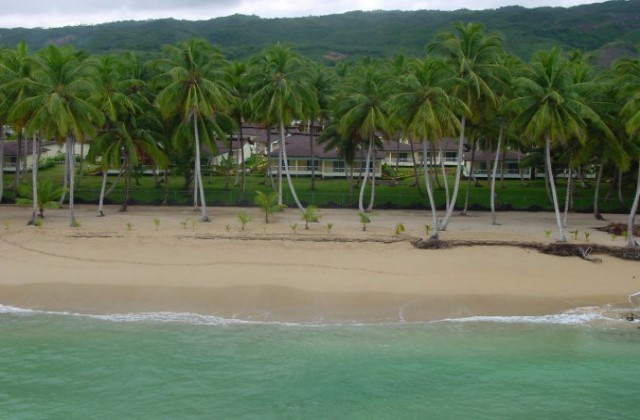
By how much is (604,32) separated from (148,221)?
15784cm

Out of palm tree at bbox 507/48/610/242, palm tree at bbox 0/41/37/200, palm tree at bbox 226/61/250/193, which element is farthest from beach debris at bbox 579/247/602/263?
palm tree at bbox 0/41/37/200

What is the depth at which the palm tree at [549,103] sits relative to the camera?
2897 cm

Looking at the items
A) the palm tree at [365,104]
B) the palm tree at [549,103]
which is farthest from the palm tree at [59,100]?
the palm tree at [549,103]

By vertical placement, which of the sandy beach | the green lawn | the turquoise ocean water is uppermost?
the green lawn

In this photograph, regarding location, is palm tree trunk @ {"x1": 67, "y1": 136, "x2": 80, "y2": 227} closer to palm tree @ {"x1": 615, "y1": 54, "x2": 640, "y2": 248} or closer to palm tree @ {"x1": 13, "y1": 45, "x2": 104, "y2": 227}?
palm tree @ {"x1": 13, "y1": 45, "x2": 104, "y2": 227}

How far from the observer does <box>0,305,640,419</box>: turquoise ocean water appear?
15891 millimetres

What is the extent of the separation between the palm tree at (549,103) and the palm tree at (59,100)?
19465 millimetres

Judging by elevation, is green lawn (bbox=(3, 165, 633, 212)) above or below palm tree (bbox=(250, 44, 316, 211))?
below

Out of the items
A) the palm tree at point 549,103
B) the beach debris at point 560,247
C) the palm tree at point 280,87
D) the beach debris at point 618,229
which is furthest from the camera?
the palm tree at point 280,87

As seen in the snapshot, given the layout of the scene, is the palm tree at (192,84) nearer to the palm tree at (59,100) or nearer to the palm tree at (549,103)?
the palm tree at (59,100)

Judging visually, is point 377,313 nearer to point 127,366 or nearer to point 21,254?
point 127,366

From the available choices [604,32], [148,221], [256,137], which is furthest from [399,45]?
[148,221]

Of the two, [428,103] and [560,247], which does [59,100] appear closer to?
[428,103]

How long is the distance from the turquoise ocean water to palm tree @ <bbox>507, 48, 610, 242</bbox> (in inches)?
389
